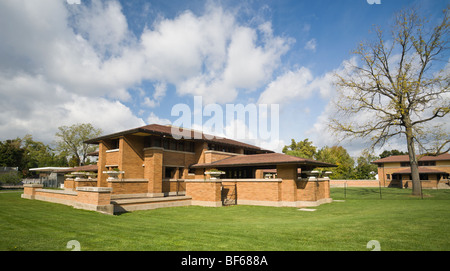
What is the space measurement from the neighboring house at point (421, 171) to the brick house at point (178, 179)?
3380 centimetres

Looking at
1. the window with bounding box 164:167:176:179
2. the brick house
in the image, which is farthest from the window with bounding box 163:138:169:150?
the window with bounding box 164:167:176:179

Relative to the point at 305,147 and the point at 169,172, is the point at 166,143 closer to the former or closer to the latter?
the point at 169,172

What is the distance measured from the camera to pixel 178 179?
2511 cm

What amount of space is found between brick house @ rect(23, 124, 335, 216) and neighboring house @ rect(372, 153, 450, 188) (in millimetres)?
33800

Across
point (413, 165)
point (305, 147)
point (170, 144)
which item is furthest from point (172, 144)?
point (305, 147)

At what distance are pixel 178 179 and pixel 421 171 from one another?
141 feet

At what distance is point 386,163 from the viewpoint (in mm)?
52406

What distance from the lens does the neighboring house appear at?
45.0m

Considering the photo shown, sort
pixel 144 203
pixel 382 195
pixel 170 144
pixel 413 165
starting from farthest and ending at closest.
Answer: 1. pixel 382 195
2. pixel 413 165
3. pixel 170 144
4. pixel 144 203

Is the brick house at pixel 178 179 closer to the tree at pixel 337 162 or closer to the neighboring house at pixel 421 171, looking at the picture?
the neighboring house at pixel 421 171

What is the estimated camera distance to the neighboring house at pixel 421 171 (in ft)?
148

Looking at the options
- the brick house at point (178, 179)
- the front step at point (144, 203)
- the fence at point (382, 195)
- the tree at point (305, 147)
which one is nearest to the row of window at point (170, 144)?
the brick house at point (178, 179)
